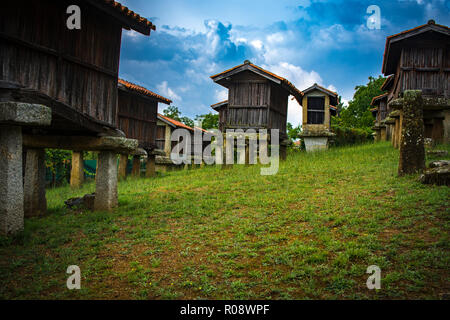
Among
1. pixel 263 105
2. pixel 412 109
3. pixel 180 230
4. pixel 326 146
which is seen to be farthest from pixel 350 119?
pixel 180 230

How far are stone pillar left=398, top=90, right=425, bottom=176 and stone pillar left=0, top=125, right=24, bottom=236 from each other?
32.5 ft

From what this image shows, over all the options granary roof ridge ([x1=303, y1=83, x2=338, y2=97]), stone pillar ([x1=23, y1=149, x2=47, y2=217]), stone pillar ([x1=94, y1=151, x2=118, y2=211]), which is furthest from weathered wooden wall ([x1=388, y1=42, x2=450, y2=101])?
stone pillar ([x1=23, y1=149, x2=47, y2=217])

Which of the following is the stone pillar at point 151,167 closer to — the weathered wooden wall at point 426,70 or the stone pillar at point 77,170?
the stone pillar at point 77,170

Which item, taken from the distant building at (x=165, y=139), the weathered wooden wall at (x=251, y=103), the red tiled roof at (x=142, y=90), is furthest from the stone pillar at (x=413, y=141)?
the distant building at (x=165, y=139)

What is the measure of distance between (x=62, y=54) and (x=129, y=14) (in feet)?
7.33

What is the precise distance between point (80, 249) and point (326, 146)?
18616mm

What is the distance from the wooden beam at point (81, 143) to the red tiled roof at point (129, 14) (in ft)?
11.0

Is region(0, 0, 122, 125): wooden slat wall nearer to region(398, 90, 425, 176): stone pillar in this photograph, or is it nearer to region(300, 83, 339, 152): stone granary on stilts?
region(398, 90, 425, 176): stone pillar

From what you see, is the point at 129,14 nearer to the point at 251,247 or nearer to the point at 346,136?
the point at 251,247

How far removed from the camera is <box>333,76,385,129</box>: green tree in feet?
115

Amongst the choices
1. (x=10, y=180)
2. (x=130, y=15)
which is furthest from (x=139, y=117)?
(x=10, y=180)

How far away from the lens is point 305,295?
4.12 m

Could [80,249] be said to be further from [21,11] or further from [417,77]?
[417,77]

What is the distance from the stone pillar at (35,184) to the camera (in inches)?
359
